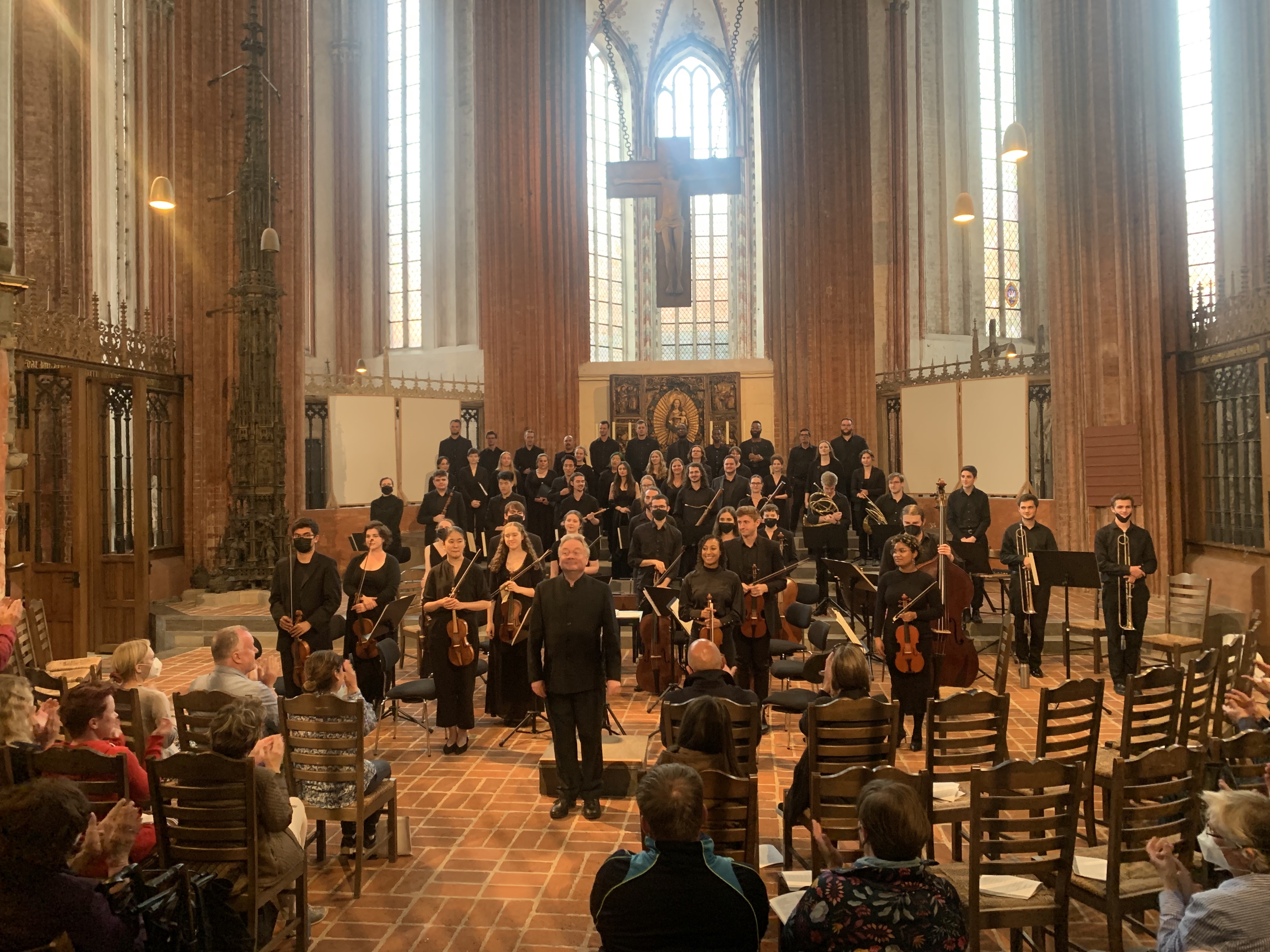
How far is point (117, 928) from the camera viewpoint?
2768mm

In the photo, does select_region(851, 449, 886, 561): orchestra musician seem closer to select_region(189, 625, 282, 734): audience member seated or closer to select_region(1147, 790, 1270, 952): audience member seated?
select_region(189, 625, 282, 734): audience member seated

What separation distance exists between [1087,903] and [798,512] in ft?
32.5

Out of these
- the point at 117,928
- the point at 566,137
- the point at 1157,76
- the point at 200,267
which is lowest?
the point at 117,928

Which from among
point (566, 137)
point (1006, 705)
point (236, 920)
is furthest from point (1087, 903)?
point (566, 137)

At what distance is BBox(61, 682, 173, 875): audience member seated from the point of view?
3652 mm

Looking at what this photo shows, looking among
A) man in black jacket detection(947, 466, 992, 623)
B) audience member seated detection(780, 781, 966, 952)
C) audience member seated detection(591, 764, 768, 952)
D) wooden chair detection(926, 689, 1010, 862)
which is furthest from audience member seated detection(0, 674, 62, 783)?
man in black jacket detection(947, 466, 992, 623)

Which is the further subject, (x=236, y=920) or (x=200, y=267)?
(x=200, y=267)

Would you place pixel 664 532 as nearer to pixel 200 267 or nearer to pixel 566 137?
pixel 200 267

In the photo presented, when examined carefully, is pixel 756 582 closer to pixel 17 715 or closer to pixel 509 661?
pixel 509 661

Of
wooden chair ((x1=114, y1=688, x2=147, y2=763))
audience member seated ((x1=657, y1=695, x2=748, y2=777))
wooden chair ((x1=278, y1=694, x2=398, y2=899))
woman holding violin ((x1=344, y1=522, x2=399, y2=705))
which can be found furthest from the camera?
woman holding violin ((x1=344, y1=522, x2=399, y2=705))

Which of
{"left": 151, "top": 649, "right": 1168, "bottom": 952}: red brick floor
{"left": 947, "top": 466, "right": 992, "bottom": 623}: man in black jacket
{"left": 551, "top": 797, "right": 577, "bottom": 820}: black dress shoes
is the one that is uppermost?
{"left": 947, "top": 466, "right": 992, "bottom": 623}: man in black jacket

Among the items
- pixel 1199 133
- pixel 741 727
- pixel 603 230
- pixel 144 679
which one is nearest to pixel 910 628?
pixel 741 727

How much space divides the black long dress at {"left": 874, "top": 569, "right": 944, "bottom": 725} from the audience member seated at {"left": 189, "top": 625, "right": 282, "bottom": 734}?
153 inches

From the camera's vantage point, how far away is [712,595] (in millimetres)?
6906
